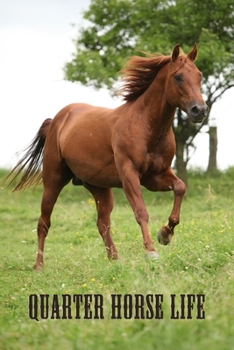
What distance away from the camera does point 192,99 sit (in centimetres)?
838

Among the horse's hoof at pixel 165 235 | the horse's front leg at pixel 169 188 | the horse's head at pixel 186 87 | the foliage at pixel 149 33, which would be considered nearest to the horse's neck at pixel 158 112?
the horse's head at pixel 186 87

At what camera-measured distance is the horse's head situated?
827cm

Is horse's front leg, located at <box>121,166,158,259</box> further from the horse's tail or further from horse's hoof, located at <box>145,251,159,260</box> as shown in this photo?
the horse's tail

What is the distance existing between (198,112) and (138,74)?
1.54 metres

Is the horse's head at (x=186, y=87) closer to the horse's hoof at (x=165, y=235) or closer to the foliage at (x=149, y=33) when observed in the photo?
the horse's hoof at (x=165, y=235)

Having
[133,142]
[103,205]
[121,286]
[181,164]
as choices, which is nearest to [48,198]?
[103,205]

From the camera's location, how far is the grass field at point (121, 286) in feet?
15.8

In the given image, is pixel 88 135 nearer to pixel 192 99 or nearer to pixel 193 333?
pixel 192 99

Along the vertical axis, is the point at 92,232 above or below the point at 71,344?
below

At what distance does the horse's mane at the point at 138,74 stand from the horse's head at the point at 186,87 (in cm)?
→ 45

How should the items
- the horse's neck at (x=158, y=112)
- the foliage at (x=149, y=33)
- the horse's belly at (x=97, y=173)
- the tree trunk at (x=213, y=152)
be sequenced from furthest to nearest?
the tree trunk at (x=213, y=152), the foliage at (x=149, y=33), the horse's belly at (x=97, y=173), the horse's neck at (x=158, y=112)

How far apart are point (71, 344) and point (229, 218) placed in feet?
23.6

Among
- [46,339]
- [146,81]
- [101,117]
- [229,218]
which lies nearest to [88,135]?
[101,117]

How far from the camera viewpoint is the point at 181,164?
2294 centimetres
